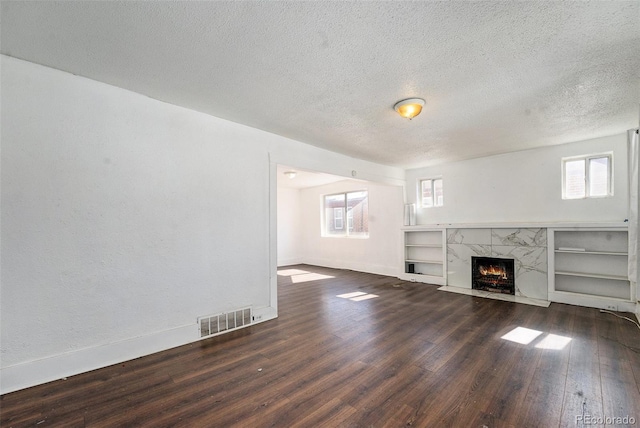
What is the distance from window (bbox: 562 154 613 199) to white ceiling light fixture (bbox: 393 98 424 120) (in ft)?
11.7

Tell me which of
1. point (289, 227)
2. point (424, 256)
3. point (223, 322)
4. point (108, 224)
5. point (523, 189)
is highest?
point (523, 189)

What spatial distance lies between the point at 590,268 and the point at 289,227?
7.40m

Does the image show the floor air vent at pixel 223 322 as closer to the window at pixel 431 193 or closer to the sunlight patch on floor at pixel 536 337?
the sunlight patch on floor at pixel 536 337

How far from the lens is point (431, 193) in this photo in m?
A: 6.33

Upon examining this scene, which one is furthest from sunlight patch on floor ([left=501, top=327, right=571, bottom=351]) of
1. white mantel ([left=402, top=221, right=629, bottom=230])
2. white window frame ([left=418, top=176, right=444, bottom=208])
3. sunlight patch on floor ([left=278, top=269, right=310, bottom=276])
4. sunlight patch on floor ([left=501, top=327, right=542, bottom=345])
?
sunlight patch on floor ([left=278, top=269, right=310, bottom=276])

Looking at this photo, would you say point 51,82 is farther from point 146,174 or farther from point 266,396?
point 266,396


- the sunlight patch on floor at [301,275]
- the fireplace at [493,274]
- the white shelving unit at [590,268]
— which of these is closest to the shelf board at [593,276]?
the white shelving unit at [590,268]

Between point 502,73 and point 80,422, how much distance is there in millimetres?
4197

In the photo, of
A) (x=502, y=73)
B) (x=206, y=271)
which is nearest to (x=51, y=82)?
(x=206, y=271)

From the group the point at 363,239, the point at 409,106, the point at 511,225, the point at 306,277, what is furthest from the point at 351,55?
the point at 363,239

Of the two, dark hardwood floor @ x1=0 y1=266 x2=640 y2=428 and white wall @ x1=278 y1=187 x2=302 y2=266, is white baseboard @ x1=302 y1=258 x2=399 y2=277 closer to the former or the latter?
white wall @ x1=278 y1=187 x2=302 y2=266

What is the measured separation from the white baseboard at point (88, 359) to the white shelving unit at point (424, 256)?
484 centimetres

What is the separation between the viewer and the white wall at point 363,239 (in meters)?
6.78

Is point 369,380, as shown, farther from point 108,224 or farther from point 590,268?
point 590,268
